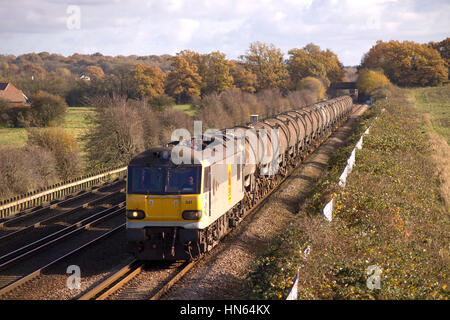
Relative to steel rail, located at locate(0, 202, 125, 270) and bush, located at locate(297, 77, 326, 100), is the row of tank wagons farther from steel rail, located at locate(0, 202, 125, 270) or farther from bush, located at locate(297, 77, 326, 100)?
bush, located at locate(297, 77, 326, 100)

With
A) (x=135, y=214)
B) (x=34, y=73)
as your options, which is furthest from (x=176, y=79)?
(x=135, y=214)

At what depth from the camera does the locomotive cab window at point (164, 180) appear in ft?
36.9

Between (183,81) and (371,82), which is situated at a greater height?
(371,82)

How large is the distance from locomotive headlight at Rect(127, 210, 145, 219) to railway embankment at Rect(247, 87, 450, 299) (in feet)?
10.4

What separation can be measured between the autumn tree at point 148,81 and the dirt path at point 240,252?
35.4 metres

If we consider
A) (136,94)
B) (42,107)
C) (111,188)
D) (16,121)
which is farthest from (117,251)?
(136,94)

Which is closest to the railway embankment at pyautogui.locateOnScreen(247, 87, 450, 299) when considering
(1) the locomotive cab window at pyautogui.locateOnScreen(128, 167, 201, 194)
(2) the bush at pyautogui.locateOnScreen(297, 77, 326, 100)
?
(1) the locomotive cab window at pyautogui.locateOnScreen(128, 167, 201, 194)

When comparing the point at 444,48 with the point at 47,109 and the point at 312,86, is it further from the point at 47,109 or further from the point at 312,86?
the point at 47,109

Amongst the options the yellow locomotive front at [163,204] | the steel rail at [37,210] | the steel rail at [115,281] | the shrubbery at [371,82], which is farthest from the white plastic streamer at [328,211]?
the shrubbery at [371,82]

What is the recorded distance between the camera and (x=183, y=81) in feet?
197

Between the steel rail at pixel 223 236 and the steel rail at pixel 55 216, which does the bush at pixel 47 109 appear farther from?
the steel rail at pixel 223 236

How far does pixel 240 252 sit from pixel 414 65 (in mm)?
94886

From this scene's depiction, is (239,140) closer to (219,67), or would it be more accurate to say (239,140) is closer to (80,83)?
(219,67)
